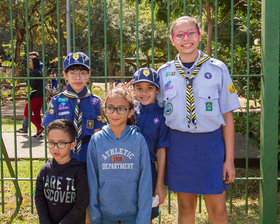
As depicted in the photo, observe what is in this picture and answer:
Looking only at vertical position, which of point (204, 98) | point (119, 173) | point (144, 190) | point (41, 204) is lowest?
point (41, 204)

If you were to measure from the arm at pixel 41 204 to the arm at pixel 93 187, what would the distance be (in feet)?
0.99

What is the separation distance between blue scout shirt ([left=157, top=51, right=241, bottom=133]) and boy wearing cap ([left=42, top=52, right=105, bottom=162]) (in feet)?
2.08

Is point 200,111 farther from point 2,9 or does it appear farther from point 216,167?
point 2,9

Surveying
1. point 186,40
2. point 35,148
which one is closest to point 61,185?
point 186,40

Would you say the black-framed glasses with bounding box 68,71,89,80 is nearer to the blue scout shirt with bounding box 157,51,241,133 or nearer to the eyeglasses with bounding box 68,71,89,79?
the eyeglasses with bounding box 68,71,89,79

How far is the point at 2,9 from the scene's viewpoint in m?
15.5

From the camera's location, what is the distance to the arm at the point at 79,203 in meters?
2.38

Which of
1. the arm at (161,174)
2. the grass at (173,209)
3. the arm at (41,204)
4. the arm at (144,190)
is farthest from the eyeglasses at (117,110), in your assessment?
the grass at (173,209)

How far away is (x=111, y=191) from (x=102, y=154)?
0.84ft

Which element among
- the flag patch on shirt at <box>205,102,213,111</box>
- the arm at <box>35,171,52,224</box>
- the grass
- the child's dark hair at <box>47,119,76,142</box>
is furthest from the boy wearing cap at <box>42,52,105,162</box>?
the grass

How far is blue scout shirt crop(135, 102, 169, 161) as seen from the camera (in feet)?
8.61

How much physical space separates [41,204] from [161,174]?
89 centimetres

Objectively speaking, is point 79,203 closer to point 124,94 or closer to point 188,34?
point 124,94

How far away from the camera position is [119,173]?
7.79 feet
